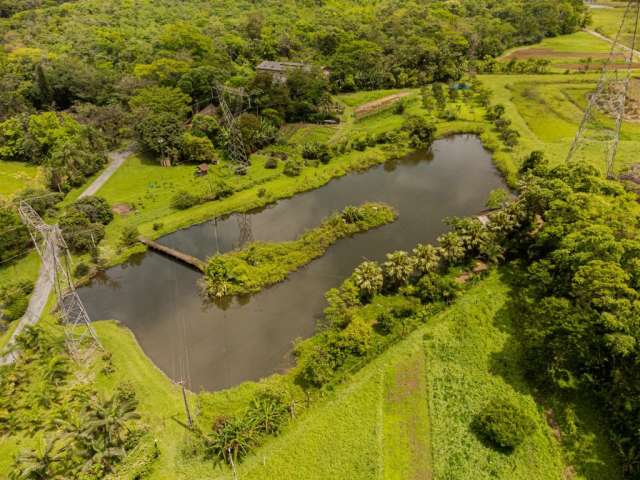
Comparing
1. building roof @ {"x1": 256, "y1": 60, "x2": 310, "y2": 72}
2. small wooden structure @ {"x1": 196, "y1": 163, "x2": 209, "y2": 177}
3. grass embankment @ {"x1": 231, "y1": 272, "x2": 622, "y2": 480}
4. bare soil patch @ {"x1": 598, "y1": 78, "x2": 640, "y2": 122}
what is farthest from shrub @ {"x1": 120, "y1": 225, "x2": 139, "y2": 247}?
bare soil patch @ {"x1": 598, "y1": 78, "x2": 640, "y2": 122}

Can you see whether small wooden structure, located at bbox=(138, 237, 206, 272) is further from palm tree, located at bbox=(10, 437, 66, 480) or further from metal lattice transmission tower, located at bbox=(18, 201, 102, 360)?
palm tree, located at bbox=(10, 437, 66, 480)

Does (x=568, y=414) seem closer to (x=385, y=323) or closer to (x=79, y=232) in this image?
(x=385, y=323)

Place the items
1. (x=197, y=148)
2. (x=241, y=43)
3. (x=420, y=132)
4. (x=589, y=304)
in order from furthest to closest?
(x=241, y=43) < (x=420, y=132) < (x=197, y=148) < (x=589, y=304)

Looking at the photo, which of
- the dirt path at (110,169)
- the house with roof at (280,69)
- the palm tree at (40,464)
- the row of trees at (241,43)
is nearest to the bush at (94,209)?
the dirt path at (110,169)

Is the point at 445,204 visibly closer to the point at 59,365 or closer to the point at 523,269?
the point at 523,269

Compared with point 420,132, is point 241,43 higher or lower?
higher

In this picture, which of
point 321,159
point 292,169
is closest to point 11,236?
point 292,169

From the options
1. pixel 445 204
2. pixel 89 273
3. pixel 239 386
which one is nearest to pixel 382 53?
pixel 445 204
